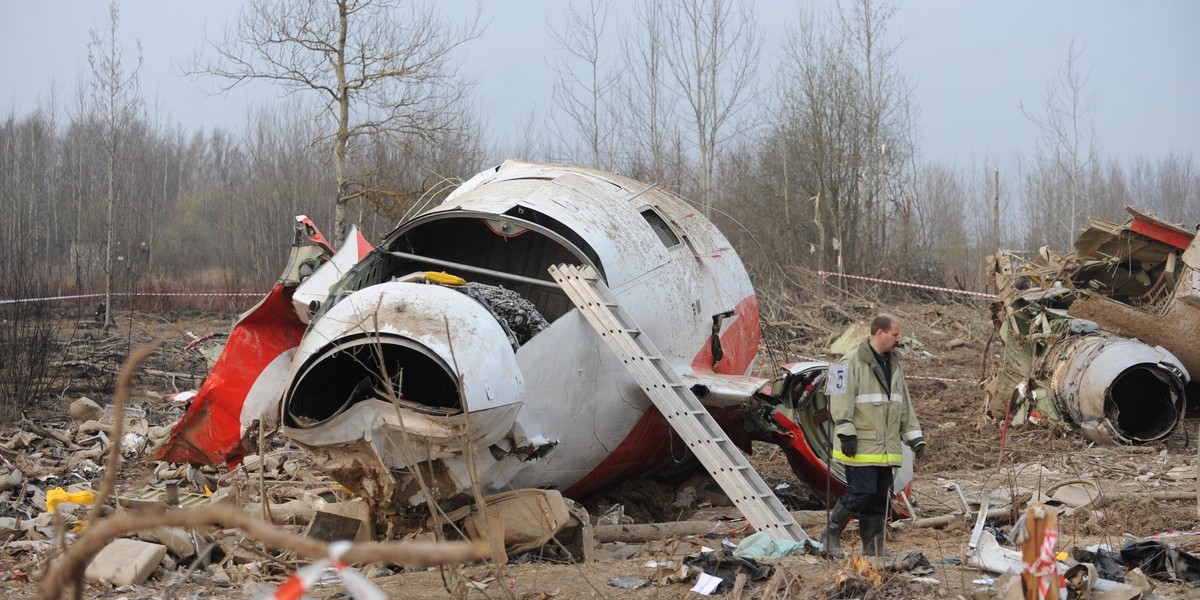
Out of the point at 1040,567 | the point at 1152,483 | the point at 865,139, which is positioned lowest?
the point at 1152,483

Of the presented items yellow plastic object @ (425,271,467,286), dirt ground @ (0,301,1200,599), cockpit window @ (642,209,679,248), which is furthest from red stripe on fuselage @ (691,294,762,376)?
yellow plastic object @ (425,271,467,286)

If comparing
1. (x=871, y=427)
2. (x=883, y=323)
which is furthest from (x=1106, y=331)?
(x=871, y=427)

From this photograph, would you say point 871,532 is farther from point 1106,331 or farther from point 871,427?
point 1106,331

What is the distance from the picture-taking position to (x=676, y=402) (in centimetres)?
744

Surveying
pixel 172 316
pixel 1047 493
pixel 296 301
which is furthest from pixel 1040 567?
pixel 172 316

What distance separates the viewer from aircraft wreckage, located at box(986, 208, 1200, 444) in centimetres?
1181

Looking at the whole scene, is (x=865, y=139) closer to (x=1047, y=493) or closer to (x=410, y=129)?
(x=410, y=129)

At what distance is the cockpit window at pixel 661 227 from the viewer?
916 centimetres

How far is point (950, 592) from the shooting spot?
5.70m

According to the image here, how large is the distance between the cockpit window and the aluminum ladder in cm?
168

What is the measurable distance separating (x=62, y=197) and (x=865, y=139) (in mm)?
32742

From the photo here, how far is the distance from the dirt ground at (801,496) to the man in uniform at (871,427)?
0.55m

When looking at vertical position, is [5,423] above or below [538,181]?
below

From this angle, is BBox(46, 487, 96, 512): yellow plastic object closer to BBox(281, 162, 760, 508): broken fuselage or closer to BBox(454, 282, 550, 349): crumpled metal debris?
BBox(281, 162, 760, 508): broken fuselage
